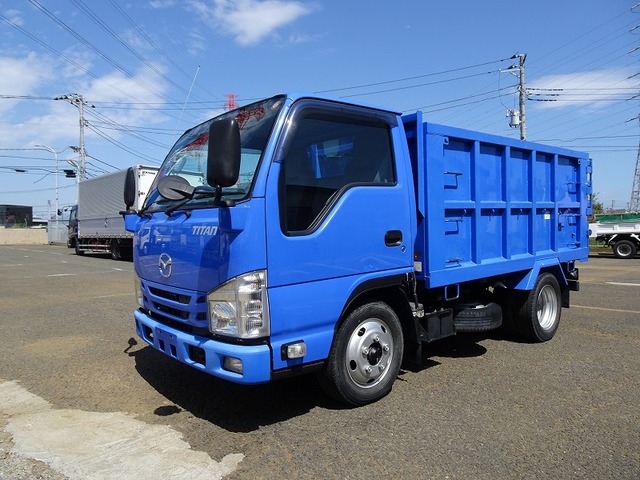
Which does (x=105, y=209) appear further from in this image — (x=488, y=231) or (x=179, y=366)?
(x=488, y=231)

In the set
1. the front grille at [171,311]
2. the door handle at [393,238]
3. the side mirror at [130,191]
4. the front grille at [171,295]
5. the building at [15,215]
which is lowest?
the front grille at [171,311]

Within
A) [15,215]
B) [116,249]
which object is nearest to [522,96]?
[116,249]

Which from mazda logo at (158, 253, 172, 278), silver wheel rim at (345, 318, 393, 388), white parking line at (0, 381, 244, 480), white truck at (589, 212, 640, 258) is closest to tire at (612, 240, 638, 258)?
white truck at (589, 212, 640, 258)

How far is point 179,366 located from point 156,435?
1.64m

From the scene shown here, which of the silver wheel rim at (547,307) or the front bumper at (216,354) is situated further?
the silver wheel rim at (547,307)

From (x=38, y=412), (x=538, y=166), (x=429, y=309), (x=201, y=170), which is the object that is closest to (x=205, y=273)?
(x=201, y=170)

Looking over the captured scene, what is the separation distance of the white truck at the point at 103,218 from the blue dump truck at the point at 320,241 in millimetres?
17076

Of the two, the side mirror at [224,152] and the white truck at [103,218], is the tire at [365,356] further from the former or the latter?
the white truck at [103,218]

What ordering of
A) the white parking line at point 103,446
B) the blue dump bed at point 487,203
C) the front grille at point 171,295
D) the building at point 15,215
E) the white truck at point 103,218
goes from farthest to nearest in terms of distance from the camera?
the building at point 15,215 < the white truck at point 103,218 < the blue dump bed at point 487,203 < the front grille at point 171,295 < the white parking line at point 103,446

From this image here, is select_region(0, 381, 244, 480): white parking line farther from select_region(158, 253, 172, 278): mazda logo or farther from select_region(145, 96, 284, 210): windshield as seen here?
select_region(145, 96, 284, 210): windshield

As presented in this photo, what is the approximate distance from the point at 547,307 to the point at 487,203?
217 centimetres

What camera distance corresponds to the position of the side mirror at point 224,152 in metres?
3.08

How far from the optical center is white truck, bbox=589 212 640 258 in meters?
21.0

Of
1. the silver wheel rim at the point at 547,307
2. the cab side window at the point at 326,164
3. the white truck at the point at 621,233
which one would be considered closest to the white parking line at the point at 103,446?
the cab side window at the point at 326,164
